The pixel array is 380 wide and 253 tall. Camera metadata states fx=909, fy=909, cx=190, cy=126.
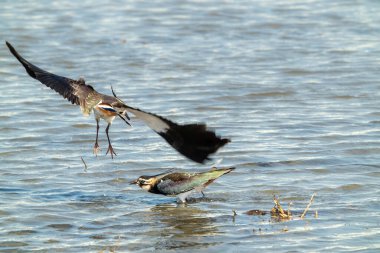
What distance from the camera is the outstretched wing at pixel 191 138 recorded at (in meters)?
7.33

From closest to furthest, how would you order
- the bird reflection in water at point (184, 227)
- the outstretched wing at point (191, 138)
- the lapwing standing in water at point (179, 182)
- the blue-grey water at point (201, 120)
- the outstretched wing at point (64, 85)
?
the outstretched wing at point (191, 138)
the bird reflection in water at point (184, 227)
the blue-grey water at point (201, 120)
the outstretched wing at point (64, 85)
the lapwing standing in water at point (179, 182)

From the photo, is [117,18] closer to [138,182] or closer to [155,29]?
[155,29]

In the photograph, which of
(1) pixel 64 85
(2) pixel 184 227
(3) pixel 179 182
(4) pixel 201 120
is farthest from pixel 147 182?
(4) pixel 201 120

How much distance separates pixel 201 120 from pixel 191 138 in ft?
15.0

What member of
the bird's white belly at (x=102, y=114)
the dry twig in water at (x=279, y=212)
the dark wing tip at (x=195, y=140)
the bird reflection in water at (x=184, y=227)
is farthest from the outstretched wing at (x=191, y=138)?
Result: the bird's white belly at (x=102, y=114)

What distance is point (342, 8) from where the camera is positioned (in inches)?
747

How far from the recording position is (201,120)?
12.0 m

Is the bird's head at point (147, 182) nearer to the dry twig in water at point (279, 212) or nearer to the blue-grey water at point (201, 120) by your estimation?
the blue-grey water at point (201, 120)

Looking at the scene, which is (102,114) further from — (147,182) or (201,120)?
(201,120)

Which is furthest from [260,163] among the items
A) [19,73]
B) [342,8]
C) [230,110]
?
[342,8]

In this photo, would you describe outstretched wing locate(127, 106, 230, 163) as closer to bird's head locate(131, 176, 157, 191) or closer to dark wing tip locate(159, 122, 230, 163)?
dark wing tip locate(159, 122, 230, 163)

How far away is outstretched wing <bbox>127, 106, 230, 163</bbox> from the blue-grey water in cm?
32

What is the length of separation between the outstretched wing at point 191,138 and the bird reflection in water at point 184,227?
0.79 m

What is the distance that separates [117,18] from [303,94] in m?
6.65
